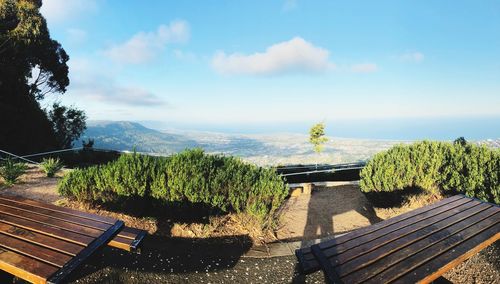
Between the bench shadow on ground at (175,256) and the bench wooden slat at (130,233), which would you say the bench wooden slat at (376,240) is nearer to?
the bench shadow on ground at (175,256)

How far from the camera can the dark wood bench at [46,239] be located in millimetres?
2430

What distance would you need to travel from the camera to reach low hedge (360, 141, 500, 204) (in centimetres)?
673

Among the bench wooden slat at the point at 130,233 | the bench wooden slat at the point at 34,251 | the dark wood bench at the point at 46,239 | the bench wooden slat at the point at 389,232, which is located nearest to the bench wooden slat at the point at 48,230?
the dark wood bench at the point at 46,239

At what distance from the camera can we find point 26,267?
8.00 ft

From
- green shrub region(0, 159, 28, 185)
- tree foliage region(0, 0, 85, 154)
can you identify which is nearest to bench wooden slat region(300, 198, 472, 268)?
green shrub region(0, 159, 28, 185)

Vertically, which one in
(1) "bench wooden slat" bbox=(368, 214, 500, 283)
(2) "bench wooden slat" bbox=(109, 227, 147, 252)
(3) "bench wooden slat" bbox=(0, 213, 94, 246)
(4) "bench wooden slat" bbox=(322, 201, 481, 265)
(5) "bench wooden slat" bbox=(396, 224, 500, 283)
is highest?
(3) "bench wooden slat" bbox=(0, 213, 94, 246)

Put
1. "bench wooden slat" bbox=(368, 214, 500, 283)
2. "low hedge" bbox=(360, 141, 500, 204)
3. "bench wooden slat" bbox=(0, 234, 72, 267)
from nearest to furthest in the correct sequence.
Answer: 1. "bench wooden slat" bbox=(0, 234, 72, 267)
2. "bench wooden slat" bbox=(368, 214, 500, 283)
3. "low hedge" bbox=(360, 141, 500, 204)

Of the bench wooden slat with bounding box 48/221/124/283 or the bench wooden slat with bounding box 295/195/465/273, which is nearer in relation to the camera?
the bench wooden slat with bounding box 48/221/124/283

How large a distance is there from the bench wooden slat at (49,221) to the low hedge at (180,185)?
7.25 feet

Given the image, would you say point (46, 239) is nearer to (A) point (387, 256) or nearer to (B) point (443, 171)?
(A) point (387, 256)

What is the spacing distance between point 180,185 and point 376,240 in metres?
3.52

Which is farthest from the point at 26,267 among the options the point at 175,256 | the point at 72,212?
the point at 175,256

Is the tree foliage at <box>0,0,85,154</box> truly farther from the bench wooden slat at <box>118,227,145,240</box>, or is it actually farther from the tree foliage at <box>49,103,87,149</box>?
the bench wooden slat at <box>118,227,145,240</box>

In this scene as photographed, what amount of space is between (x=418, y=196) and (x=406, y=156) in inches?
38.4
